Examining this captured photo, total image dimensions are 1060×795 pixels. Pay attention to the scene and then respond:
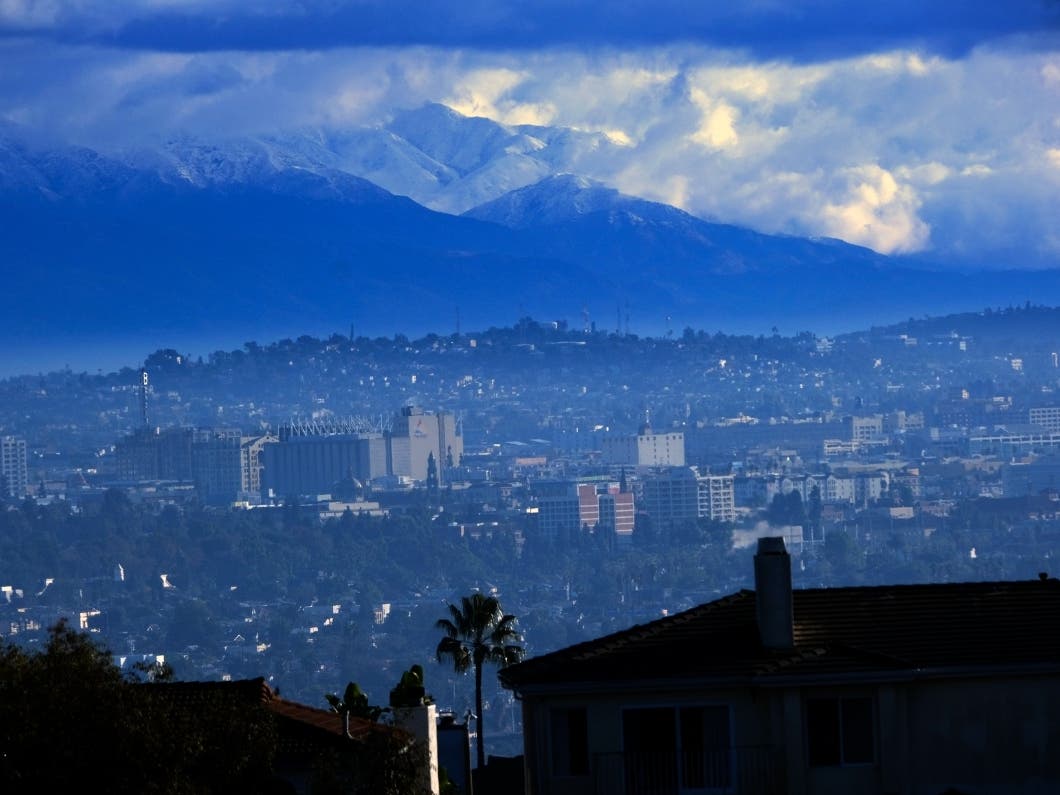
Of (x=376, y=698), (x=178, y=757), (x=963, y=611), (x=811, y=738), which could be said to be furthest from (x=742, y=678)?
(x=376, y=698)

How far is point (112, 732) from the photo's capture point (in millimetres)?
17547

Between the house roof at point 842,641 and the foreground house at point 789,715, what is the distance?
0.7 inches

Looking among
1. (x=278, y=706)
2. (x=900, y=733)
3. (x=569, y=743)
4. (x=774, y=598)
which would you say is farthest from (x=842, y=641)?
(x=278, y=706)

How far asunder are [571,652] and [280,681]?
540 ft

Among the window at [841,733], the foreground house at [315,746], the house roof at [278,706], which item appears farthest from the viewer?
the house roof at [278,706]

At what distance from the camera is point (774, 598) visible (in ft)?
58.7

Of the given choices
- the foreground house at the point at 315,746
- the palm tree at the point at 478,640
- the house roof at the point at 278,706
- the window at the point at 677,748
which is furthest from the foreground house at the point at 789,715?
the palm tree at the point at 478,640

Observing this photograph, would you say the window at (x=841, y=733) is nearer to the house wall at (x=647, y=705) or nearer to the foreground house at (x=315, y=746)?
the house wall at (x=647, y=705)

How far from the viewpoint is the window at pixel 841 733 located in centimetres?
1770

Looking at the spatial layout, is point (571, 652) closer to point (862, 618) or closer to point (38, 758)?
point (862, 618)

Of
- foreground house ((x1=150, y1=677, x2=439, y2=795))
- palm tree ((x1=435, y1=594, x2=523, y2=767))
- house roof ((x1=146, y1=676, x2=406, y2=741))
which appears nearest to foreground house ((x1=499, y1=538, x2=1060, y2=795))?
foreground house ((x1=150, y1=677, x2=439, y2=795))

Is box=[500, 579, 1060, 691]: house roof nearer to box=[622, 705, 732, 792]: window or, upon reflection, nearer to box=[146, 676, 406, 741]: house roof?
box=[622, 705, 732, 792]: window

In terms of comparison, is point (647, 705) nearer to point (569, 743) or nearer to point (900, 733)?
point (569, 743)

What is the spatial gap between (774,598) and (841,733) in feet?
3.14
